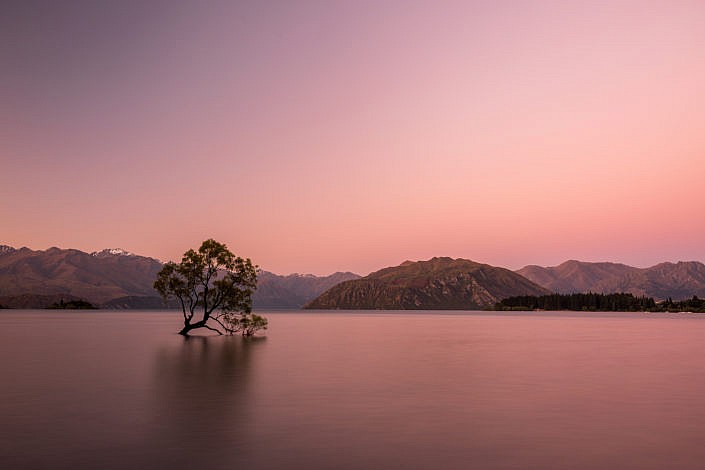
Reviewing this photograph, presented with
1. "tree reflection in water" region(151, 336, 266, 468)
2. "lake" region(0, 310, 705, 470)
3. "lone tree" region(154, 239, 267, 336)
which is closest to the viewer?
"lake" region(0, 310, 705, 470)

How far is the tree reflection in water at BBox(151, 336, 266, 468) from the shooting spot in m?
22.3

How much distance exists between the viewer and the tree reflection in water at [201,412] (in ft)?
73.1

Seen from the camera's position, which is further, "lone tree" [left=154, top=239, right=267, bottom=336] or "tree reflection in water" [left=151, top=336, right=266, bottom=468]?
"lone tree" [left=154, top=239, right=267, bottom=336]

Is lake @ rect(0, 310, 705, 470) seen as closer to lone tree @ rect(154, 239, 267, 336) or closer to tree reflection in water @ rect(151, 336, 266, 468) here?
tree reflection in water @ rect(151, 336, 266, 468)

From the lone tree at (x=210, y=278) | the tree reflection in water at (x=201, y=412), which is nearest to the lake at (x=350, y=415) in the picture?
the tree reflection in water at (x=201, y=412)

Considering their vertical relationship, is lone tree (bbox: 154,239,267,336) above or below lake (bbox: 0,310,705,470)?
above

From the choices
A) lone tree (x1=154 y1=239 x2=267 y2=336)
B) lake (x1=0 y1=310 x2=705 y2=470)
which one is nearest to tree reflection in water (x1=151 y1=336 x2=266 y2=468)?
lake (x1=0 y1=310 x2=705 y2=470)

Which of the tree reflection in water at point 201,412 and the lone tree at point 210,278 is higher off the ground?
the lone tree at point 210,278

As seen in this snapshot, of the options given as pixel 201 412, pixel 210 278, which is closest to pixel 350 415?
pixel 201 412

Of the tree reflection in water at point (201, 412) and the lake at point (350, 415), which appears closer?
the lake at point (350, 415)

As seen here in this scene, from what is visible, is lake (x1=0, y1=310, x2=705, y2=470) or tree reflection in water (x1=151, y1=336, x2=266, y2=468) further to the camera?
tree reflection in water (x1=151, y1=336, x2=266, y2=468)

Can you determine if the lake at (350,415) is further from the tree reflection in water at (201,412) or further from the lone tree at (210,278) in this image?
the lone tree at (210,278)

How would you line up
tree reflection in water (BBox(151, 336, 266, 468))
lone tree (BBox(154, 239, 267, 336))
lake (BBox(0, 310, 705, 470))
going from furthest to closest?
lone tree (BBox(154, 239, 267, 336)), tree reflection in water (BBox(151, 336, 266, 468)), lake (BBox(0, 310, 705, 470))

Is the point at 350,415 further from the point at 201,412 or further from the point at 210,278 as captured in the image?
the point at 210,278
